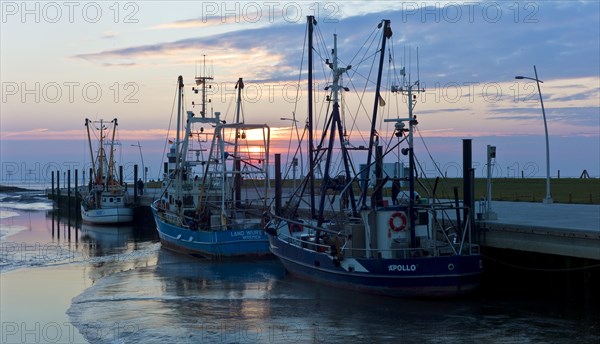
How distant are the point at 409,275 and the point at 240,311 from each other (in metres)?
5.54

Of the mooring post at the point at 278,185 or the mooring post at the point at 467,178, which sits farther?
the mooring post at the point at 278,185

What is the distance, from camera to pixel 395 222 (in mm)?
24406

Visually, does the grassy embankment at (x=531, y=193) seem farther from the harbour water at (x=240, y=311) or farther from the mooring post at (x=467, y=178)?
the harbour water at (x=240, y=311)

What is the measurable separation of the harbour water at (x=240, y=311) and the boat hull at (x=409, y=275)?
393 mm

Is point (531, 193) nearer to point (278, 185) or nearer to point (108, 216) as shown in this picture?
point (278, 185)

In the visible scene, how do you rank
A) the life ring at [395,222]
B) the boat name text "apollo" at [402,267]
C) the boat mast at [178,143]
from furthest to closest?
1. the boat mast at [178,143]
2. the life ring at [395,222]
3. the boat name text "apollo" at [402,267]

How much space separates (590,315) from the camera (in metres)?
20.9

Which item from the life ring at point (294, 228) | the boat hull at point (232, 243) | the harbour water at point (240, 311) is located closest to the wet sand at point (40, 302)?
the harbour water at point (240, 311)

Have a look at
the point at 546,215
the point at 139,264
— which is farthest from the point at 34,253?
the point at 546,215

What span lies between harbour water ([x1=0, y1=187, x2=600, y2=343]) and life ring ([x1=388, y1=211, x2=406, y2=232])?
2.47 metres

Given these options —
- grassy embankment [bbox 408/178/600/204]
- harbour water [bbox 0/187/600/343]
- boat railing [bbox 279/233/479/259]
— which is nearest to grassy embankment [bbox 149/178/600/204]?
grassy embankment [bbox 408/178/600/204]

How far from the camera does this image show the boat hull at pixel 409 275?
2264cm

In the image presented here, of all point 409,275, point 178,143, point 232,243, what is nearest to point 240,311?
point 409,275

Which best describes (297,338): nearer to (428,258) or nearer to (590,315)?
(428,258)
